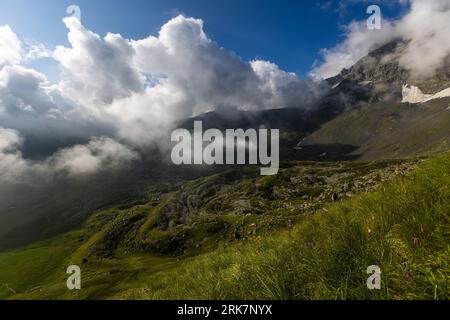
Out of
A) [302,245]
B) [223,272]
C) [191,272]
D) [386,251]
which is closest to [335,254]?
[386,251]

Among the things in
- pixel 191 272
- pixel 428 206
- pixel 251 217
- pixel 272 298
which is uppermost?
pixel 428 206

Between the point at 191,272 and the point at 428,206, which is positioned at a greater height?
the point at 428,206

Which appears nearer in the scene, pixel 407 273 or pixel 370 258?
pixel 407 273

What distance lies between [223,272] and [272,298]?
2.42 metres

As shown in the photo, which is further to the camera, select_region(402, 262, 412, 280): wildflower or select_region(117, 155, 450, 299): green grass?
select_region(117, 155, 450, 299): green grass

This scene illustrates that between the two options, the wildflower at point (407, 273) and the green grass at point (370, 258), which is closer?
the wildflower at point (407, 273)

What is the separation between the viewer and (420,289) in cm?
432
